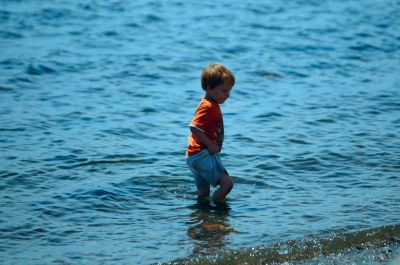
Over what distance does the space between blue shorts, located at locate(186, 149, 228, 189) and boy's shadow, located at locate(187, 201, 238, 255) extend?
23 centimetres

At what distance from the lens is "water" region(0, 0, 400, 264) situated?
21.2 ft

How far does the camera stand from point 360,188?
25.0ft

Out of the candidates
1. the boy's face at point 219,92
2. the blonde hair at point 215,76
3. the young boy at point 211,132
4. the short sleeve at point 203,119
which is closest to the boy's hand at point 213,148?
the young boy at point 211,132

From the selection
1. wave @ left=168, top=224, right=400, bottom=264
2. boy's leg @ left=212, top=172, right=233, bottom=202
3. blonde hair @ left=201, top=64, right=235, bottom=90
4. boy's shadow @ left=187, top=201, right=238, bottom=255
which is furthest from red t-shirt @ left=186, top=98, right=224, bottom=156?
wave @ left=168, top=224, right=400, bottom=264

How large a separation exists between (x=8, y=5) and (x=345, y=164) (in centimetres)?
1186

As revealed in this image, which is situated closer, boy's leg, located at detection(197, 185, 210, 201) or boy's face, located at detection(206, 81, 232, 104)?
boy's face, located at detection(206, 81, 232, 104)

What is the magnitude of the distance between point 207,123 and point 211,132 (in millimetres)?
103

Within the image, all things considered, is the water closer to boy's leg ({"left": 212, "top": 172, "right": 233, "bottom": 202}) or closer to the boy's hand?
boy's leg ({"left": 212, "top": 172, "right": 233, "bottom": 202})

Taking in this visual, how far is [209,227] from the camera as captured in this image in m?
6.55

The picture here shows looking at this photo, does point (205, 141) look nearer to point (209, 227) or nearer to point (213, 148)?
point (213, 148)

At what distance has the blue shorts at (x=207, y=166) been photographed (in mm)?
7031

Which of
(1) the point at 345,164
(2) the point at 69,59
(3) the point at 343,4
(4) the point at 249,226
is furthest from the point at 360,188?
(3) the point at 343,4

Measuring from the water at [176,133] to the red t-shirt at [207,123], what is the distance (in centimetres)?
55

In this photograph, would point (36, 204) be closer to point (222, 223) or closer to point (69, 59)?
point (222, 223)
